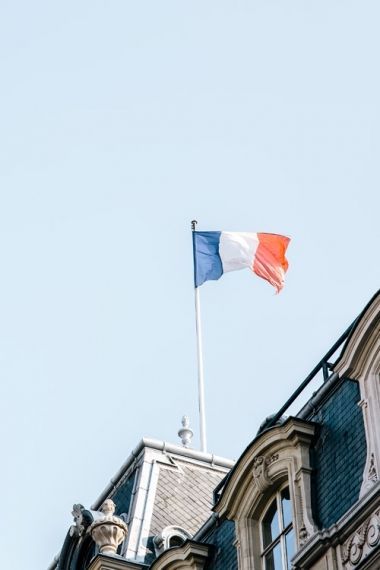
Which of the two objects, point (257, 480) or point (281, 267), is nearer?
point (257, 480)

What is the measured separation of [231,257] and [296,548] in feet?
50.9

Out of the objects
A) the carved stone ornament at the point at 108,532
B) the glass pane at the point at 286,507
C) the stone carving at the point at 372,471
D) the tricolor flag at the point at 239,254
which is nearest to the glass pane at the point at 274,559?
the glass pane at the point at 286,507

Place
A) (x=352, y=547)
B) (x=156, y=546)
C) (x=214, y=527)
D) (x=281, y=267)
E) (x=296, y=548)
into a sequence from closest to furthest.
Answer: (x=352, y=547), (x=296, y=548), (x=214, y=527), (x=156, y=546), (x=281, y=267)

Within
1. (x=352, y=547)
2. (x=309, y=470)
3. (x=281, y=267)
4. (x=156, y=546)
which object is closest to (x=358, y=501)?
(x=352, y=547)

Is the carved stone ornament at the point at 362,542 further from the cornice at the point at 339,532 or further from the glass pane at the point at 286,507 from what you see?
the glass pane at the point at 286,507

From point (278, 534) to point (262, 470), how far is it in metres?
1.08

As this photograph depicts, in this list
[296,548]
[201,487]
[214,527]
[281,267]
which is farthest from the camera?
[281,267]

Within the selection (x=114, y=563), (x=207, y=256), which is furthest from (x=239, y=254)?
(x=114, y=563)

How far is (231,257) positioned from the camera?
39.3 m

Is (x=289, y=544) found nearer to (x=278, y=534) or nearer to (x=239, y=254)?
(x=278, y=534)

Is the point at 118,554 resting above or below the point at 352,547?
above

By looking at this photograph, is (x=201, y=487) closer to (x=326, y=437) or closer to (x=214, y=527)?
(x=214, y=527)

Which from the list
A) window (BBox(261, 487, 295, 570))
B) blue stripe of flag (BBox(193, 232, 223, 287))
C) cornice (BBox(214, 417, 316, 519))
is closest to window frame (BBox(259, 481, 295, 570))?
window (BBox(261, 487, 295, 570))

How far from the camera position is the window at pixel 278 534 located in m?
25.4
